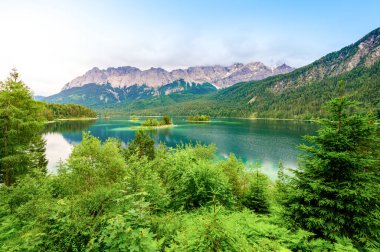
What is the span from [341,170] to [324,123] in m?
2.78

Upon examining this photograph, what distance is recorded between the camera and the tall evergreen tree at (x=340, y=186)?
972cm

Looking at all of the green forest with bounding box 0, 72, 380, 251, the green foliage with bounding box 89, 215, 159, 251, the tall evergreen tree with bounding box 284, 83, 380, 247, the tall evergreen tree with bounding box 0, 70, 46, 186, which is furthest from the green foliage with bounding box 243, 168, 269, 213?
the tall evergreen tree with bounding box 0, 70, 46, 186

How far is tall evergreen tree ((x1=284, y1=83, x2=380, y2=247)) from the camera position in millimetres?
9719

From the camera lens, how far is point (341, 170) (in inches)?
424

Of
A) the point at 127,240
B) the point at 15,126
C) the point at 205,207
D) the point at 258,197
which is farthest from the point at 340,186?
the point at 15,126

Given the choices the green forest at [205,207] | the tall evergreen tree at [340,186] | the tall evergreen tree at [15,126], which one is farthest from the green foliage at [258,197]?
the tall evergreen tree at [15,126]

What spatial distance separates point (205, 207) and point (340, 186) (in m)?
7.59

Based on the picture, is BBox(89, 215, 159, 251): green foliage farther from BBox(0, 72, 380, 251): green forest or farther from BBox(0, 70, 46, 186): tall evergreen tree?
BBox(0, 70, 46, 186): tall evergreen tree

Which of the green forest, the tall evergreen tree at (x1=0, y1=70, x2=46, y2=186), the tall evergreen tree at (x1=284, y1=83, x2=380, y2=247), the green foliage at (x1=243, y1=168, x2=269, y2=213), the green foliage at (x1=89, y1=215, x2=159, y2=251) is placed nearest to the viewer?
the green foliage at (x1=89, y1=215, x2=159, y2=251)

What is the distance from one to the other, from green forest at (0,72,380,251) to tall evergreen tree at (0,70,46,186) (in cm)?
13

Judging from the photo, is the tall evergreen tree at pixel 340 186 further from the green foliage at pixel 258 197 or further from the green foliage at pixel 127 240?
the green foliage at pixel 127 240

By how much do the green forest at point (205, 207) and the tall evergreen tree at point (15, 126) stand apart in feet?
0.43

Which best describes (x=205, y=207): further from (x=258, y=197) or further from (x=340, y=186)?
(x=340, y=186)

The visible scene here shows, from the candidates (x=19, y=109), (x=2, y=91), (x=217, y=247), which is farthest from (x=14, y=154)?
(x=217, y=247)
